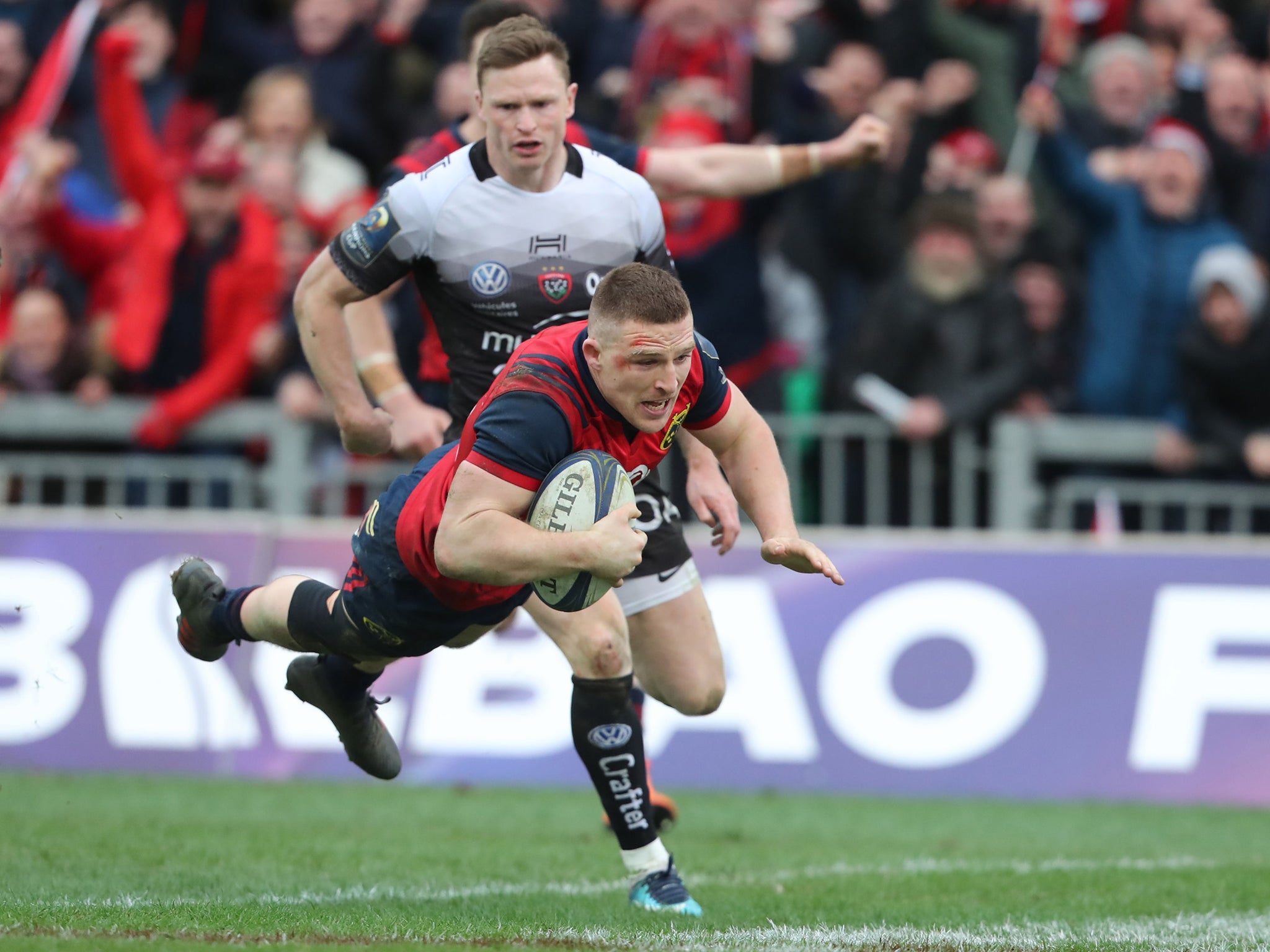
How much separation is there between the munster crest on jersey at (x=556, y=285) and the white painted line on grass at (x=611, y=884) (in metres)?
2.19

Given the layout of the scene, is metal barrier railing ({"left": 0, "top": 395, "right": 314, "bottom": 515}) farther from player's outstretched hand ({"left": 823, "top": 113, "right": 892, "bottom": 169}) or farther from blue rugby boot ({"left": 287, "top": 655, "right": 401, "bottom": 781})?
player's outstretched hand ({"left": 823, "top": 113, "right": 892, "bottom": 169})

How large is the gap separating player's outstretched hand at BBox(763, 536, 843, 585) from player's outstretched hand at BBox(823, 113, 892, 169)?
7.79 feet

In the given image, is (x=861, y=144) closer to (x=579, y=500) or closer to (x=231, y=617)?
(x=579, y=500)

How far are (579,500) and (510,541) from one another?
0.23 metres

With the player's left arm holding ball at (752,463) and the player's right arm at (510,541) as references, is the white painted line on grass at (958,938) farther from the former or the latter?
the player's left arm holding ball at (752,463)

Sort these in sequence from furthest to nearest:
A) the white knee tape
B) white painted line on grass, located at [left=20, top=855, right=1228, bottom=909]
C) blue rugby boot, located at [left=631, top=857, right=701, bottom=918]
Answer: the white knee tape, blue rugby boot, located at [left=631, top=857, right=701, bottom=918], white painted line on grass, located at [left=20, top=855, right=1228, bottom=909]

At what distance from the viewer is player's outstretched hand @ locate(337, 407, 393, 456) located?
21.9ft

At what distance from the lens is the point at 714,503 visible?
683cm

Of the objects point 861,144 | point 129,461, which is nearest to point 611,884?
point 861,144

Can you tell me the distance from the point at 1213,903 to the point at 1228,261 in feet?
17.4

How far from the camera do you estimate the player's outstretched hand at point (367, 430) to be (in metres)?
6.68

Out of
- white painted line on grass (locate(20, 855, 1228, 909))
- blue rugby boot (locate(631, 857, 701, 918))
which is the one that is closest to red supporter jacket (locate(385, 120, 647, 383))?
white painted line on grass (locate(20, 855, 1228, 909))

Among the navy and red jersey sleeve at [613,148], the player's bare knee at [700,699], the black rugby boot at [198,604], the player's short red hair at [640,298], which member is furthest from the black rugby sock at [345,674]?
the navy and red jersey sleeve at [613,148]

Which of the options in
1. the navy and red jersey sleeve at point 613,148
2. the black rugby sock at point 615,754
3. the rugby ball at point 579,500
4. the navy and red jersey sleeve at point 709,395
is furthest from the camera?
the navy and red jersey sleeve at point 613,148
